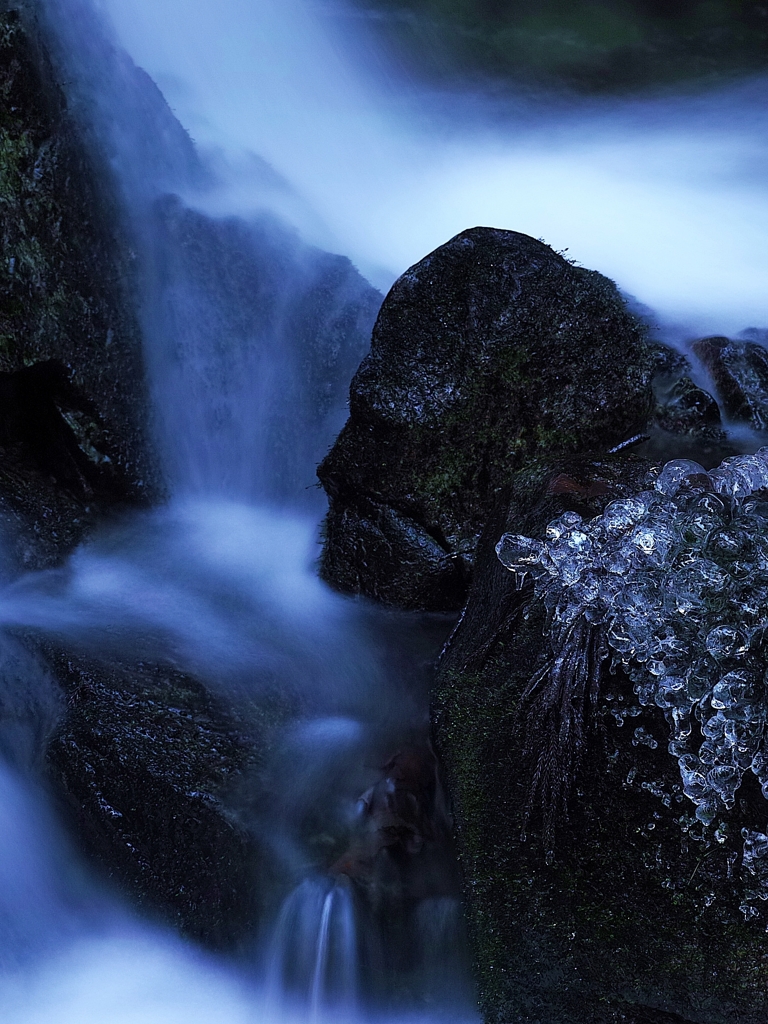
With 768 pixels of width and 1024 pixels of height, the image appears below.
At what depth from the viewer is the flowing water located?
3.00 meters

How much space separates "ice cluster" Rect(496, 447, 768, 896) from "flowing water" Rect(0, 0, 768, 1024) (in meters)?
1.04

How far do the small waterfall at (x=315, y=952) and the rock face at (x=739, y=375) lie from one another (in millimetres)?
3679

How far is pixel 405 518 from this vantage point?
4.14m

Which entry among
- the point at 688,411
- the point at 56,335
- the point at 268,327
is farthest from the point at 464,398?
the point at 56,335

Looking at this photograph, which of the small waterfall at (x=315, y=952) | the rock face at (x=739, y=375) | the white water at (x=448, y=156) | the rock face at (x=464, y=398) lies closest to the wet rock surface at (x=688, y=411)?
the rock face at (x=739, y=375)

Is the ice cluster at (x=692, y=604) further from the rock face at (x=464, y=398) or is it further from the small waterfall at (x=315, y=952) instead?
the rock face at (x=464, y=398)

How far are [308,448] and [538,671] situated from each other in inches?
118

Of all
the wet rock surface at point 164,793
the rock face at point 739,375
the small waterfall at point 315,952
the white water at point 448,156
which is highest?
the white water at point 448,156

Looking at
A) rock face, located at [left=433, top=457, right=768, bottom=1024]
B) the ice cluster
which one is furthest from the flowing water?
the ice cluster

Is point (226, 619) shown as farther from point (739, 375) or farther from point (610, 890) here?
point (739, 375)

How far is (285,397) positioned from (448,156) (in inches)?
226

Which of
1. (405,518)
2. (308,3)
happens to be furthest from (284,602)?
(308,3)

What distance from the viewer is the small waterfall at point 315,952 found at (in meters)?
2.90

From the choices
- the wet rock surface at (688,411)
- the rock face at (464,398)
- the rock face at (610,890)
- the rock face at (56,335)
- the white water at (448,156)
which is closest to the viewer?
the rock face at (610,890)
